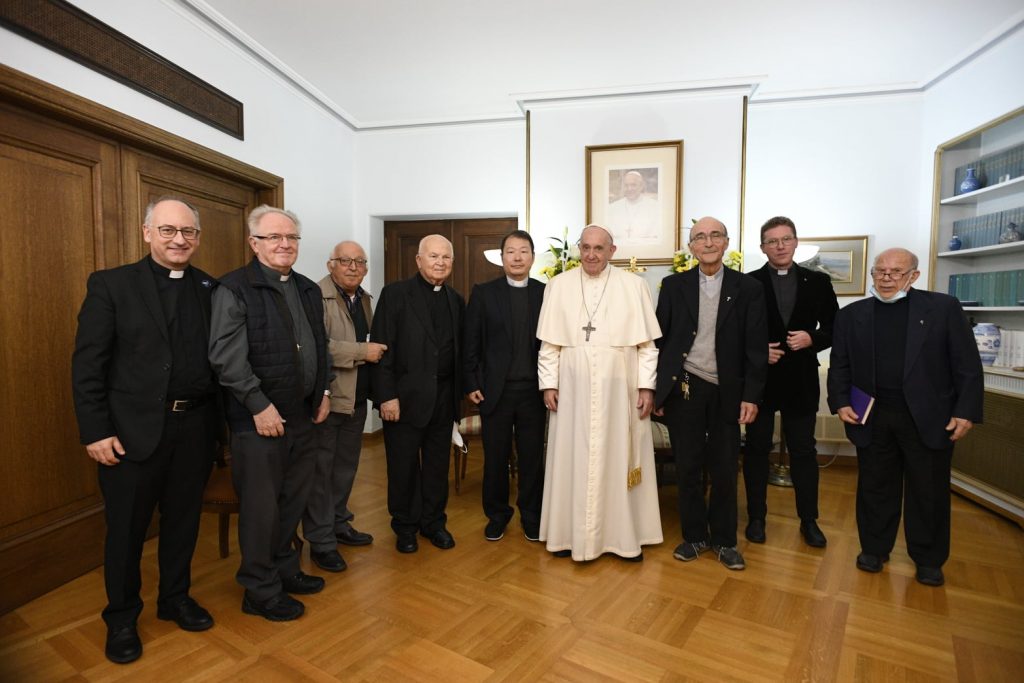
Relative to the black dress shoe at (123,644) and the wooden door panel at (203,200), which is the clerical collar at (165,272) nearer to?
the wooden door panel at (203,200)

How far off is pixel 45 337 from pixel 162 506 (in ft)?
3.75

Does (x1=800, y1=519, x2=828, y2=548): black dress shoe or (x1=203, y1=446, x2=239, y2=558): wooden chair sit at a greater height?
(x1=203, y1=446, x2=239, y2=558): wooden chair

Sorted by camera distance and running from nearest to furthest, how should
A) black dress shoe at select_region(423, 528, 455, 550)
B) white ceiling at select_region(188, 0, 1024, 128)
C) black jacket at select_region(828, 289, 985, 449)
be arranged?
black jacket at select_region(828, 289, 985, 449)
black dress shoe at select_region(423, 528, 455, 550)
white ceiling at select_region(188, 0, 1024, 128)

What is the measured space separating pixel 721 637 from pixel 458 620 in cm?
105

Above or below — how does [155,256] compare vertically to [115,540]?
above

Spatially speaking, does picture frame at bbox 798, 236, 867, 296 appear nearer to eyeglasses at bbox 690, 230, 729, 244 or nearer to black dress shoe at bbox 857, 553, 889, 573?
eyeglasses at bbox 690, 230, 729, 244

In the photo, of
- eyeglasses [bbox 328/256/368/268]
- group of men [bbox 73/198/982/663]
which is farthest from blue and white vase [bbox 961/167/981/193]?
eyeglasses [bbox 328/256/368/268]

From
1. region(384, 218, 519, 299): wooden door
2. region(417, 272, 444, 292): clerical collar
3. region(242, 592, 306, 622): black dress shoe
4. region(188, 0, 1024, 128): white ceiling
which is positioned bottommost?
region(242, 592, 306, 622): black dress shoe

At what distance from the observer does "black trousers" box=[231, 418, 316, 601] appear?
7.39ft

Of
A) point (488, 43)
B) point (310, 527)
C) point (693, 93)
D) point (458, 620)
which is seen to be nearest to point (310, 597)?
point (310, 527)

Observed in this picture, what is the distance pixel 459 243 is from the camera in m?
5.62

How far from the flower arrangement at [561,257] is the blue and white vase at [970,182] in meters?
2.88

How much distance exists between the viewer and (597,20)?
11.5ft

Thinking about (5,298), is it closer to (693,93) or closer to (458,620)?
(458,620)
